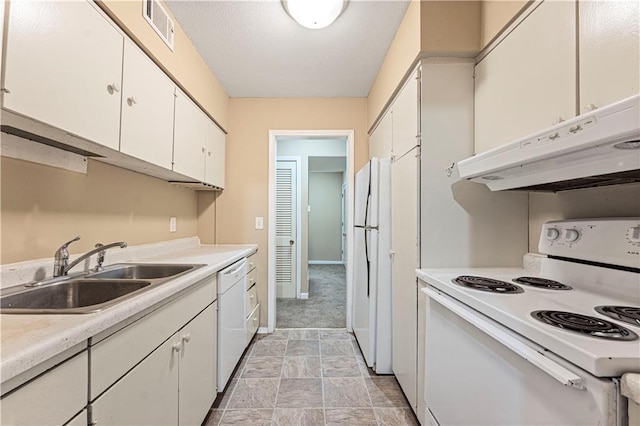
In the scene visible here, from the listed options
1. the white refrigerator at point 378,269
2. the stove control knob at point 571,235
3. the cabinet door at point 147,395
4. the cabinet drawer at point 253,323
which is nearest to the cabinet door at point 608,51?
the stove control knob at point 571,235

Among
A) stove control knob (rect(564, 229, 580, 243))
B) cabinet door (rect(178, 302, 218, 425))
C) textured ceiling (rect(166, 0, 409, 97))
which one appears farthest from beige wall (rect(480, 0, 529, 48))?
cabinet door (rect(178, 302, 218, 425))

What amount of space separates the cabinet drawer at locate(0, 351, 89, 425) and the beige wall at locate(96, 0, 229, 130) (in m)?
1.35

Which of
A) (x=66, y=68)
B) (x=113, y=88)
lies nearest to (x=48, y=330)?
(x=66, y=68)

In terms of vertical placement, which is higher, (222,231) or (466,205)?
(466,205)

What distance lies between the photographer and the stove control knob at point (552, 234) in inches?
47.7

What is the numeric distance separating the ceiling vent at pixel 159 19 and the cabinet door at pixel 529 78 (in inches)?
72.0

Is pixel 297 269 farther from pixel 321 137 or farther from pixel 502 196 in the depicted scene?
pixel 502 196

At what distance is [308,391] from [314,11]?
8.06 ft

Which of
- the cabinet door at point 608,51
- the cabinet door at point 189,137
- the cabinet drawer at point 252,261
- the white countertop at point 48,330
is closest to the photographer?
the white countertop at point 48,330

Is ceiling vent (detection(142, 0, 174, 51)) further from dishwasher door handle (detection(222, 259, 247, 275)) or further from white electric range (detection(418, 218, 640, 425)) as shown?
white electric range (detection(418, 218, 640, 425))

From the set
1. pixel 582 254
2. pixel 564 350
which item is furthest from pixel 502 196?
pixel 564 350

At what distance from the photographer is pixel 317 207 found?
746 cm

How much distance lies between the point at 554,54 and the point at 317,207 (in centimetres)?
648

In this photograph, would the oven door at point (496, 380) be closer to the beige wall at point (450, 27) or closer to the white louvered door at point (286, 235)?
the beige wall at point (450, 27)
